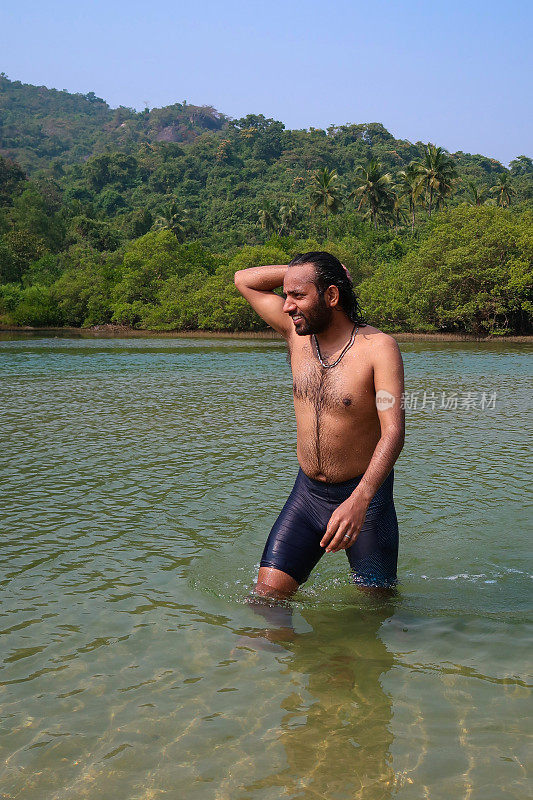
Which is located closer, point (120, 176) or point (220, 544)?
point (220, 544)

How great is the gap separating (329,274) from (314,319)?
244 millimetres

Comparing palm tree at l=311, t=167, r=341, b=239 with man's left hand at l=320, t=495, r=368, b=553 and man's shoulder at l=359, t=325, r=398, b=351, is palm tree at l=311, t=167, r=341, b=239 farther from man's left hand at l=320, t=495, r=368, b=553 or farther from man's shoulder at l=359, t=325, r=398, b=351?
man's left hand at l=320, t=495, r=368, b=553

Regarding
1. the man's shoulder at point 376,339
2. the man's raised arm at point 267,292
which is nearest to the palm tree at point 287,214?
the man's raised arm at point 267,292

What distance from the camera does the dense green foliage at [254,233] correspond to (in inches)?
1922

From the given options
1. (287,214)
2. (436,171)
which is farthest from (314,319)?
(287,214)

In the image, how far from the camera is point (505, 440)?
11320mm

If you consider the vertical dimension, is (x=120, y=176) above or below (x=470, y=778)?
above

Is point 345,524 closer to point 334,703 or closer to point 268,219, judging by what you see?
point 334,703

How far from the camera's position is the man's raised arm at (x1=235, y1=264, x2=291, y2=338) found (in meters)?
4.22

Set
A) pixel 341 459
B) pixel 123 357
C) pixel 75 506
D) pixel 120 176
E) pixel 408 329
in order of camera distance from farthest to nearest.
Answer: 1. pixel 120 176
2. pixel 408 329
3. pixel 123 357
4. pixel 75 506
5. pixel 341 459

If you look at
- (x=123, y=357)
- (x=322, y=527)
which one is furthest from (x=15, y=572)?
(x=123, y=357)

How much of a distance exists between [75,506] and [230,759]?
4796mm

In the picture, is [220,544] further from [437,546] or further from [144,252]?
[144,252]

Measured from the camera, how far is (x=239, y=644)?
4.12 m
